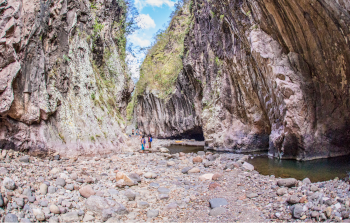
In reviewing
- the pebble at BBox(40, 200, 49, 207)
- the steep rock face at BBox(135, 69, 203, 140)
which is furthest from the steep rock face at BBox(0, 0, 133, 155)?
the steep rock face at BBox(135, 69, 203, 140)

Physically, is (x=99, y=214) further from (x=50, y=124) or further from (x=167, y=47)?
(x=167, y=47)

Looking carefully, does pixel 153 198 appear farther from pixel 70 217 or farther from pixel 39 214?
pixel 39 214

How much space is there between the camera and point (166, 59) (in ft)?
113

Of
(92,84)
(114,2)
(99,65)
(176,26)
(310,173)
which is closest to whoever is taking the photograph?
(310,173)

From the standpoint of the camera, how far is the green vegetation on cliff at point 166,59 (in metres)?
31.7

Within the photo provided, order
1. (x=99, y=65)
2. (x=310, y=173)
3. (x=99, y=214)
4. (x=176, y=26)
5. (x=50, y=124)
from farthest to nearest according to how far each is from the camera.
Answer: (x=176, y=26) → (x=99, y=65) → (x=50, y=124) → (x=310, y=173) → (x=99, y=214)

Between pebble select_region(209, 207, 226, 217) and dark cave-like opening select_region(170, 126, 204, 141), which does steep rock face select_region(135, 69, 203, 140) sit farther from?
pebble select_region(209, 207, 226, 217)

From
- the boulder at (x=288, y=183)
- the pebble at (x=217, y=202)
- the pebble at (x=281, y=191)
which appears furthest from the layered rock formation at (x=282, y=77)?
the pebble at (x=217, y=202)

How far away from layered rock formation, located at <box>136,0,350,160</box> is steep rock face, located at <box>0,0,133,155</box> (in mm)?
8419

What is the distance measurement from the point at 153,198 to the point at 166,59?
3112 cm

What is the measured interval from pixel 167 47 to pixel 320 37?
29.3 metres

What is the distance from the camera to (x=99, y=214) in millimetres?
4102

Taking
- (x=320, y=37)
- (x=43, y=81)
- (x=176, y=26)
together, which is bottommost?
(x=43, y=81)

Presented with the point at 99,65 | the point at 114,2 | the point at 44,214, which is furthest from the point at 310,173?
the point at 114,2
